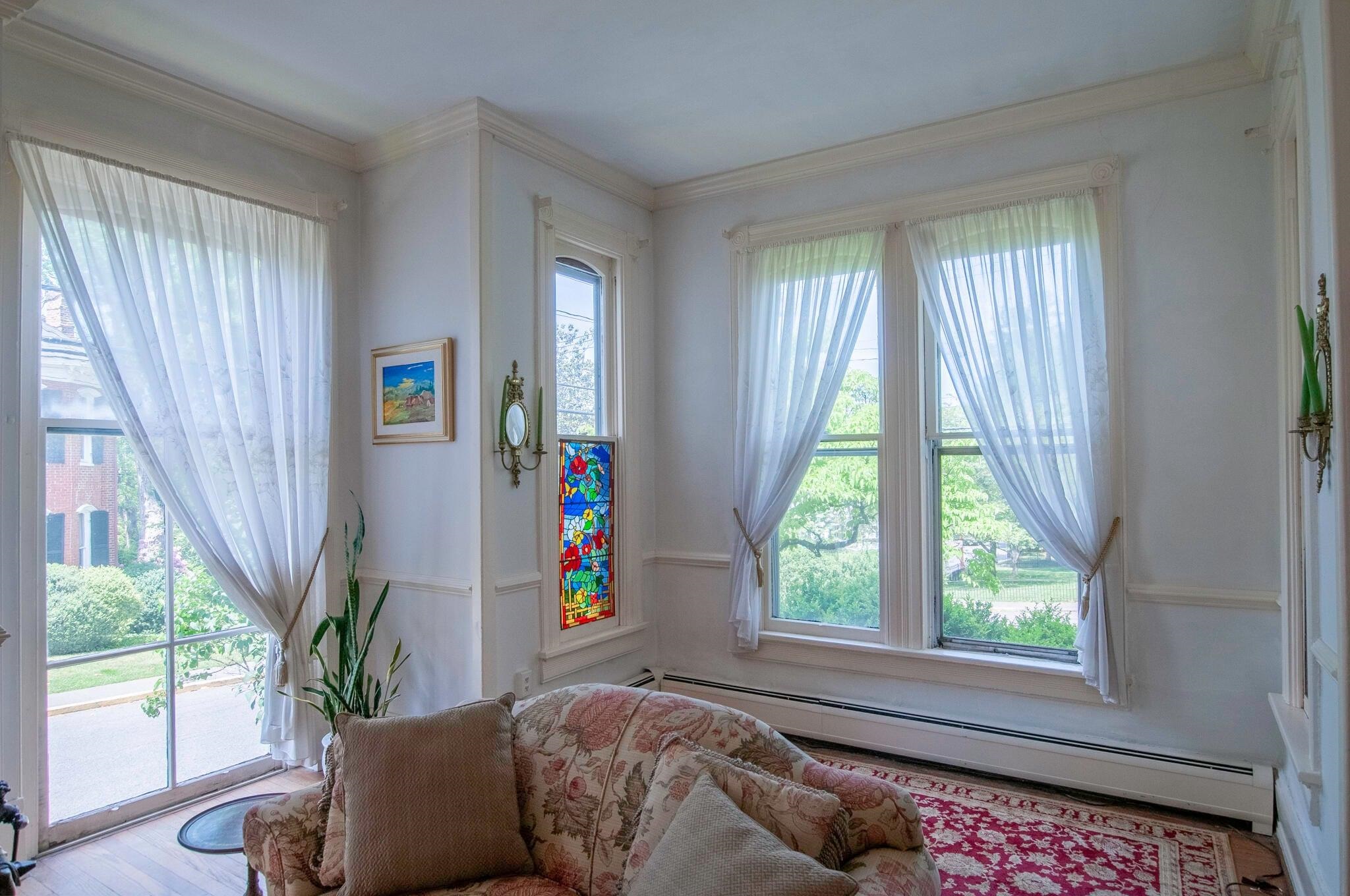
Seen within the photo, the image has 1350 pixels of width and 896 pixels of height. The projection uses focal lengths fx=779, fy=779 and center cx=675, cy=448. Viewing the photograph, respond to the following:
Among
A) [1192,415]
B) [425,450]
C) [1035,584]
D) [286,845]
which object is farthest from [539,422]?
[1192,415]

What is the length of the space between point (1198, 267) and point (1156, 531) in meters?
1.07

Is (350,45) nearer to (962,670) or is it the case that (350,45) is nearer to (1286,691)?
(962,670)

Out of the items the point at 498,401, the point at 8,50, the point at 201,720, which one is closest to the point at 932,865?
the point at 498,401

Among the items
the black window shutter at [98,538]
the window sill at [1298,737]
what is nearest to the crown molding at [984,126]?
the window sill at [1298,737]

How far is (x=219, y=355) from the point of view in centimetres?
317

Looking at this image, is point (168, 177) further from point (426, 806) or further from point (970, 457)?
point (970, 457)

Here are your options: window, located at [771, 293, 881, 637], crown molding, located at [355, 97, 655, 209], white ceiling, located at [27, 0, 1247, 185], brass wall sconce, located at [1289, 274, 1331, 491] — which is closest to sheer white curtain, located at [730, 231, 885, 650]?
window, located at [771, 293, 881, 637]

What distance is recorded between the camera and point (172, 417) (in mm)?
3004

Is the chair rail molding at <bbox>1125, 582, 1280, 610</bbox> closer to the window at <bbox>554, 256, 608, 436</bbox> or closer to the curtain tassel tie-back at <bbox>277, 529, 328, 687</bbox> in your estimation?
the window at <bbox>554, 256, 608, 436</bbox>

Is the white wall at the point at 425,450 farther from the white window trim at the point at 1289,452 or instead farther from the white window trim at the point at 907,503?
the white window trim at the point at 1289,452

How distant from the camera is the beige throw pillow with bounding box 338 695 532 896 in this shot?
1.78 m

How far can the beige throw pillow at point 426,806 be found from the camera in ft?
5.83

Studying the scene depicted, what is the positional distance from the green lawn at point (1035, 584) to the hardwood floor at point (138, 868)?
10.5 feet

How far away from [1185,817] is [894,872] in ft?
7.41
